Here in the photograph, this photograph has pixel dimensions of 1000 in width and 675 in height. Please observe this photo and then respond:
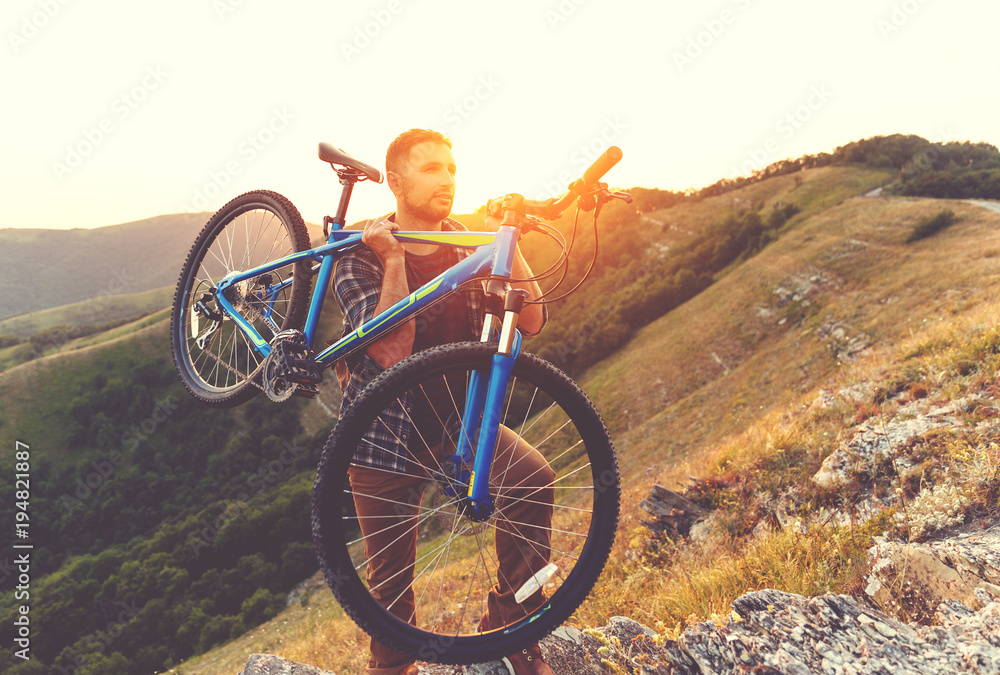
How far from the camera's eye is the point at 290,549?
49.7 metres

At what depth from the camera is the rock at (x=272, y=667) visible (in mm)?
2734

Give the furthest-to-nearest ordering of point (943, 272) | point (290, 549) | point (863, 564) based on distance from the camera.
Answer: point (290, 549) < point (943, 272) < point (863, 564)

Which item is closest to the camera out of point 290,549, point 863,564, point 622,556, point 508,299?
point 508,299

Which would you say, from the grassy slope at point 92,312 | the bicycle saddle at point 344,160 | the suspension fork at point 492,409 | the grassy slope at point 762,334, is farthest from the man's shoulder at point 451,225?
the grassy slope at point 92,312

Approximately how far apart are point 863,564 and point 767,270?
1860 inches

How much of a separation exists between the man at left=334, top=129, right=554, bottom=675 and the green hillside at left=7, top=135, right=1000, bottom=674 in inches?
52.4

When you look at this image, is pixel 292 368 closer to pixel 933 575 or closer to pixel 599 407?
pixel 933 575

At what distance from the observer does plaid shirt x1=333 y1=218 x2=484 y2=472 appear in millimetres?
2357

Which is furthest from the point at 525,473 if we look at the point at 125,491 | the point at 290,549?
the point at 125,491

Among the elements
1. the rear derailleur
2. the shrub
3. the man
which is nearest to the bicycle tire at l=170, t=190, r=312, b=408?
the rear derailleur

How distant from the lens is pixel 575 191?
2.28m

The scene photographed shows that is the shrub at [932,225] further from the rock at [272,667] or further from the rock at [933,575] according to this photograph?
the rock at [272,667]

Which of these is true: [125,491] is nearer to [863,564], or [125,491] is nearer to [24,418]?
[24,418]

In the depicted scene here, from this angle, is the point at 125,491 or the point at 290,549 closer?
the point at 290,549
